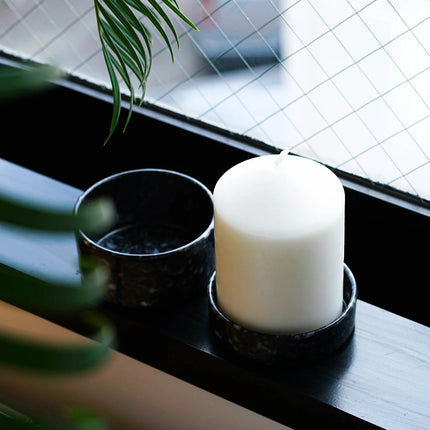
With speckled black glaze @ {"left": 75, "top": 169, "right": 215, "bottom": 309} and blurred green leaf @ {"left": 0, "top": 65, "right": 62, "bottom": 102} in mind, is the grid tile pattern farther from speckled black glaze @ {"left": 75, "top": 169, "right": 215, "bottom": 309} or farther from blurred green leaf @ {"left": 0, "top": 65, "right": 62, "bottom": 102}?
blurred green leaf @ {"left": 0, "top": 65, "right": 62, "bottom": 102}

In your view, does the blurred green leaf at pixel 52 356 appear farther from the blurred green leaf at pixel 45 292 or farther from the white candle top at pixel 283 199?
the white candle top at pixel 283 199

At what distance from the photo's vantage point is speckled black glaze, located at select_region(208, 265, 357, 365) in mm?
431

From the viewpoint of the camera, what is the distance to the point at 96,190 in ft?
1.74

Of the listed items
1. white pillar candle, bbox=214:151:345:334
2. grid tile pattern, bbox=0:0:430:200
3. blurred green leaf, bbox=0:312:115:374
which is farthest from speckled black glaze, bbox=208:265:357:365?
blurred green leaf, bbox=0:312:115:374

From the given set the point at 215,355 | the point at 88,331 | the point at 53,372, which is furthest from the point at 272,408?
Answer: the point at 53,372

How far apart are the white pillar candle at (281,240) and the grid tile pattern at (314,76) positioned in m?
0.10

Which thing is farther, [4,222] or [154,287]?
[154,287]

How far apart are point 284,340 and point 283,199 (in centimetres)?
9

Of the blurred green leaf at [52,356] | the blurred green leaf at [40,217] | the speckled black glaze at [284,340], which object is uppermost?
the blurred green leaf at [40,217]

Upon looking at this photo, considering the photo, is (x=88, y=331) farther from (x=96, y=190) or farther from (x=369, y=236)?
(x=369, y=236)

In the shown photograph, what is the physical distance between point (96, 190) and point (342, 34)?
0.71ft

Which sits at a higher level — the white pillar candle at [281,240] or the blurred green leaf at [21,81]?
the blurred green leaf at [21,81]

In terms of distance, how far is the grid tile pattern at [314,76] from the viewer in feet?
1.49

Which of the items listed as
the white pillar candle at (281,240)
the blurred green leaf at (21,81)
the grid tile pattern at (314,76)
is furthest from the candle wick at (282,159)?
the blurred green leaf at (21,81)
